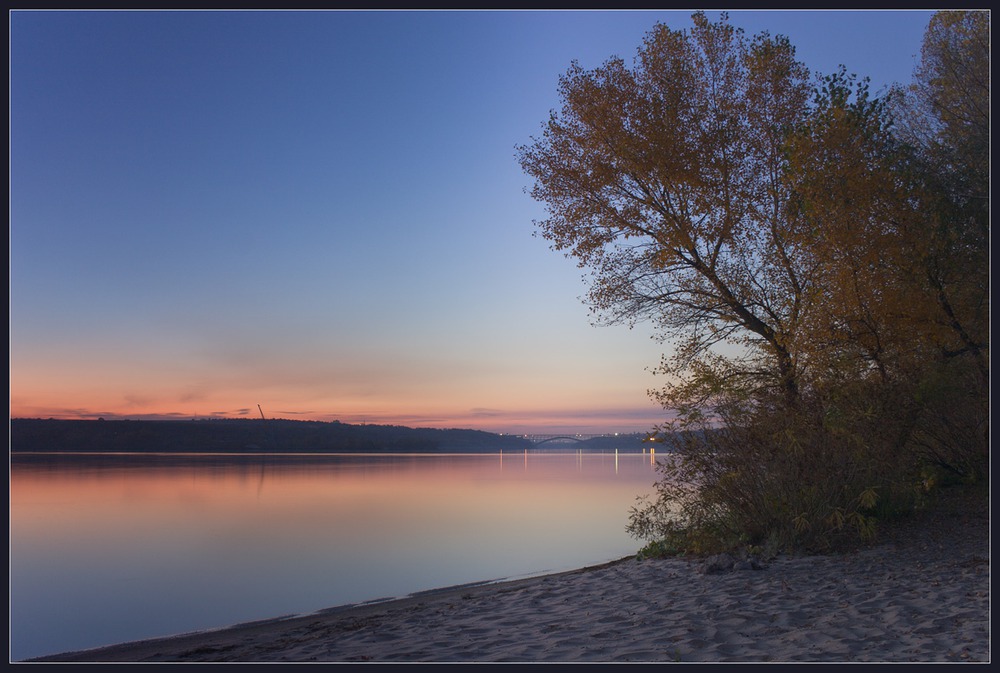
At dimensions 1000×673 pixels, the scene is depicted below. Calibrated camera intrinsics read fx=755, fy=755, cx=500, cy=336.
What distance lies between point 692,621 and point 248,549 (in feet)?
49.6

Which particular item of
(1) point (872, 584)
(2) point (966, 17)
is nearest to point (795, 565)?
(1) point (872, 584)

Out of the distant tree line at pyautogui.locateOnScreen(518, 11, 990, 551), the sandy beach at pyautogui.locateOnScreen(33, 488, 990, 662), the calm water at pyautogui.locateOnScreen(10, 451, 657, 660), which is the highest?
the distant tree line at pyautogui.locateOnScreen(518, 11, 990, 551)

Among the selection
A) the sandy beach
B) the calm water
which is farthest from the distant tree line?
the calm water

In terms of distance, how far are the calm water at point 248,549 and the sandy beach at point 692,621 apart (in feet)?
8.43

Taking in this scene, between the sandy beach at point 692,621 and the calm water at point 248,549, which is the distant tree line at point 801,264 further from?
the calm water at point 248,549

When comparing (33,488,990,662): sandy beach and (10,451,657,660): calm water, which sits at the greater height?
(33,488,990,662): sandy beach

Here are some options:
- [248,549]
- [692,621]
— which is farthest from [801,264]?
[248,549]

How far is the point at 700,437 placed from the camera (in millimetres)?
12312

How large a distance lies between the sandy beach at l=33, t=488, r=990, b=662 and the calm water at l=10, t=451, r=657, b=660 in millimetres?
2569

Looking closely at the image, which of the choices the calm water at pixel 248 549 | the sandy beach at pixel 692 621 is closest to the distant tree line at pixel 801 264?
the sandy beach at pixel 692 621

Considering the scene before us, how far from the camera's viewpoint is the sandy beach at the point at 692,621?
645cm

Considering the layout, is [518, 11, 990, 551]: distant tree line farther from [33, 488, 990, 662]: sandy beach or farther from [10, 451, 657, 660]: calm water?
[10, 451, 657, 660]: calm water

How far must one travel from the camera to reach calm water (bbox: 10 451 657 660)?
42.7 feet

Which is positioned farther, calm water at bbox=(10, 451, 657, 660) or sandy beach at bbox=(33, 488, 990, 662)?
calm water at bbox=(10, 451, 657, 660)
